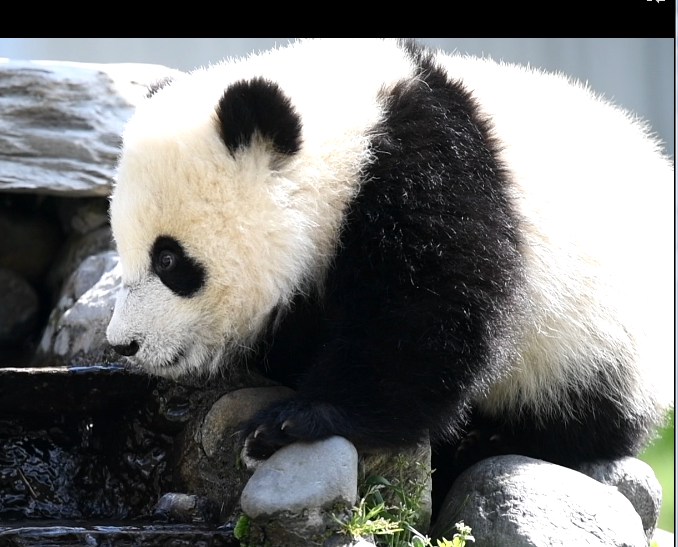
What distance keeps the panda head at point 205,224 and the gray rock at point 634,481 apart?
138 centimetres

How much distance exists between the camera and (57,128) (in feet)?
17.0

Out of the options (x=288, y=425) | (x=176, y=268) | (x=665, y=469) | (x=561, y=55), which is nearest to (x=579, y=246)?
(x=288, y=425)

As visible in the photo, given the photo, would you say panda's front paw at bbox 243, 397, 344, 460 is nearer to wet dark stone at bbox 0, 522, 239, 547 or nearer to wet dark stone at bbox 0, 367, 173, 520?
wet dark stone at bbox 0, 522, 239, 547

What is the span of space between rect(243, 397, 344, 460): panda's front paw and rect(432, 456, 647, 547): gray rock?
57 cm

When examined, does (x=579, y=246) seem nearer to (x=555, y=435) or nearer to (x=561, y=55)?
(x=555, y=435)

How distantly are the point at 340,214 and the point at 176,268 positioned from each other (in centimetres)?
54

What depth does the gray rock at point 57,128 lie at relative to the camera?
5.05 meters

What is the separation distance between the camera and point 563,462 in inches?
142

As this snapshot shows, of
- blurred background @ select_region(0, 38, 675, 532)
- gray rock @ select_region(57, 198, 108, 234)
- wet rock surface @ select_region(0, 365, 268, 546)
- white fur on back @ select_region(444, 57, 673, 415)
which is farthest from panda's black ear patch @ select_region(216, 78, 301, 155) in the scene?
blurred background @ select_region(0, 38, 675, 532)

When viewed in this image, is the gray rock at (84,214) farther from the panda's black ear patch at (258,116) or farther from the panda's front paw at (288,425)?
→ the panda's front paw at (288,425)

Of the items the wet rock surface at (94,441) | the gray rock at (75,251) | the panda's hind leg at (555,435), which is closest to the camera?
the wet rock surface at (94,441)

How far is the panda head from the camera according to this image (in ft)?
9.95

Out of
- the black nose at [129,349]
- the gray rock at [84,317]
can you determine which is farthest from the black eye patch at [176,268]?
the gray rock at [84,317]
